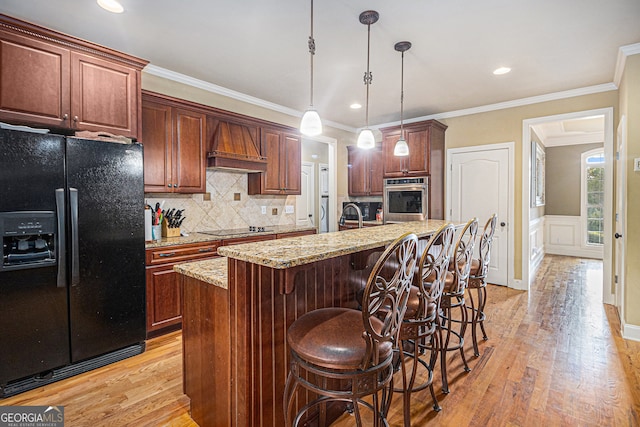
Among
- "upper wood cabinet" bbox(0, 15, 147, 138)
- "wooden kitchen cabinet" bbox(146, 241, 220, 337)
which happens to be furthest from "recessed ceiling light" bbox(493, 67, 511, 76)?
"wooden kitchen cabinet" bbox(146, 241, 220, 337)

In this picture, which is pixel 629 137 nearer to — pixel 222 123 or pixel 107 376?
pixel 222 123

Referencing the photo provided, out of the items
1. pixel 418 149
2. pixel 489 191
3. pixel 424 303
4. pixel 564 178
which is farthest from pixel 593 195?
pixel 424 303

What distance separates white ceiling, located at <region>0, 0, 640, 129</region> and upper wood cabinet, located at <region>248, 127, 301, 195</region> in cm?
61

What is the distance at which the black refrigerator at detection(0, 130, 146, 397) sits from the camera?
204 cm

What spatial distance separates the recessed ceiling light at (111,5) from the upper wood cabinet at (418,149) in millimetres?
3710

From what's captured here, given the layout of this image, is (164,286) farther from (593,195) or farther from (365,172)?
(593,195)

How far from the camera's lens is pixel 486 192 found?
4660 millimetres

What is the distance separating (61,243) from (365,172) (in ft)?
14.5

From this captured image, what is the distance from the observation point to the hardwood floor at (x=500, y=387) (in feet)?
6.09

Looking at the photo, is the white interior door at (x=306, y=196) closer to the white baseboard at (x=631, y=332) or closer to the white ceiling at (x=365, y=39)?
the white ceiling at (x=365, y=39)

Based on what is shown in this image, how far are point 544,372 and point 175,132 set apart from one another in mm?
3784

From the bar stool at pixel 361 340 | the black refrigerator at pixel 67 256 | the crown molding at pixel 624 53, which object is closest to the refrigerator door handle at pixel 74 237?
the black refrigerator at pixel 67 256

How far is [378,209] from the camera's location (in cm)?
552

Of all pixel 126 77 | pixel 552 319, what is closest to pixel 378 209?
pixel 552 319
